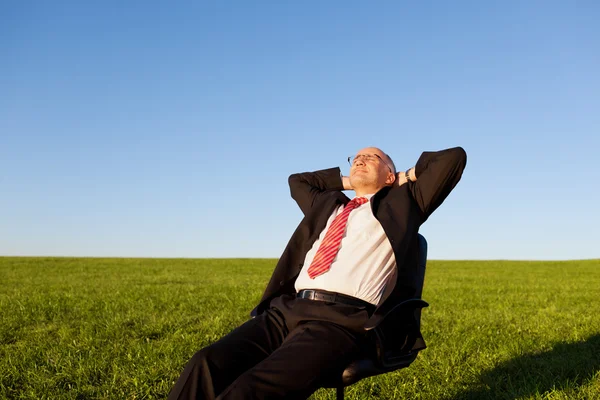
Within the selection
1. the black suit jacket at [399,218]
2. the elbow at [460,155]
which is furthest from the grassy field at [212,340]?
the elbow at [460,155]

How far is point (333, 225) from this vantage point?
4.71 meters

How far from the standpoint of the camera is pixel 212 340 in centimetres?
882

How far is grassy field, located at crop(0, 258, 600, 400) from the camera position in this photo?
6465 millimetres

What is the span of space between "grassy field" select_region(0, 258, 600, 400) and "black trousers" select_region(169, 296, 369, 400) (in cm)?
218

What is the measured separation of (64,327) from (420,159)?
7430 mm

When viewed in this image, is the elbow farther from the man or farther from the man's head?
the man's head

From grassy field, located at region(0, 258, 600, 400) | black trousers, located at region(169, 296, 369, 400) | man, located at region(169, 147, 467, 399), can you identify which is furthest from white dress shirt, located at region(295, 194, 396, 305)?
grassy field, located at region(0, 258, 600, 400)

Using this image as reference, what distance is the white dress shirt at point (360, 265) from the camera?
4332 mm

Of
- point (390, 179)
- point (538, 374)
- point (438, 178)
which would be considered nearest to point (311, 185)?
point (390, 179)

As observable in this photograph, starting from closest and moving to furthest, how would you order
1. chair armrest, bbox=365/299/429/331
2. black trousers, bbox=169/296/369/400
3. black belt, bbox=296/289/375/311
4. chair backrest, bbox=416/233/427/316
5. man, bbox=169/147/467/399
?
black trousers, bbox=169/296/369/400, man, bbox=169/147/467/399, chair armrest, bbox=365/299/429/331, black belt, bbox=296/289/375/311, chair backrest, bbox=416/233/427/316

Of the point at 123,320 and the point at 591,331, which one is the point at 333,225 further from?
the point at 591,331

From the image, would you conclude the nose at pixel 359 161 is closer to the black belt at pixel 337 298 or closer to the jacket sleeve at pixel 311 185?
the jacket sleeve at pixel 311 185

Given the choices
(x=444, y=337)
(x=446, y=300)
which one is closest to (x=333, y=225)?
(x=444, y=337)

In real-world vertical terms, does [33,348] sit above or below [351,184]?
below
